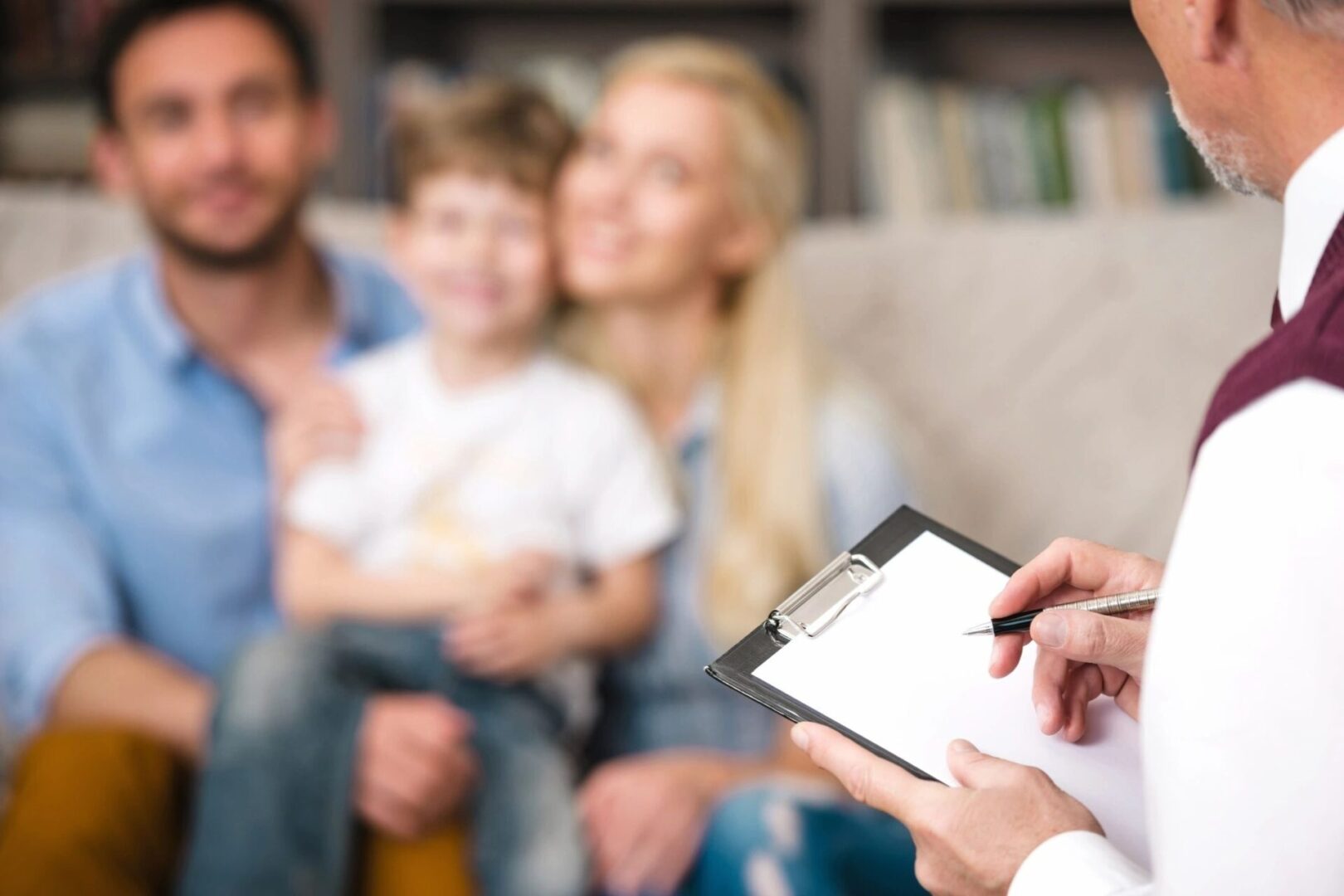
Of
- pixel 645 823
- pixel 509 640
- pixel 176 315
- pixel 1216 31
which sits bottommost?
pixel 645 823

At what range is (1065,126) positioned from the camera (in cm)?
249

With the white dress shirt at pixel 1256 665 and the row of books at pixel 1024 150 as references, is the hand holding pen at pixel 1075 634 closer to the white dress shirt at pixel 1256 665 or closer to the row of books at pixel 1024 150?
the white dress shirt at pixel 1256 665

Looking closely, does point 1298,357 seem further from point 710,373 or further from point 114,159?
point 114,159

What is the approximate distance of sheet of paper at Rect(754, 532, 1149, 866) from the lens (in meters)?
0.77

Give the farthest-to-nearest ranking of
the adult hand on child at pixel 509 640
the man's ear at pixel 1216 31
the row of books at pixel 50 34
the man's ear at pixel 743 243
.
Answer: the row of books at pixel 50 34 → the man's ear at pixel 743 243 → the adult hand on child at pixel 509 640 → the man's ear at pixel 1216 31

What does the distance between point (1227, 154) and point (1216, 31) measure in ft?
0.24

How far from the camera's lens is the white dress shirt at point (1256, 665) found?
0.57 meters

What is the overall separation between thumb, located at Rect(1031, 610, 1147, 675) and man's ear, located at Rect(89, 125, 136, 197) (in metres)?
1.38

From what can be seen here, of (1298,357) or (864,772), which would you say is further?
(864,772)

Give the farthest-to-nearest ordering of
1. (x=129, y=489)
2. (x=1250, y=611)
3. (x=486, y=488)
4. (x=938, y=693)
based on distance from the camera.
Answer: (x=129, y=489) → (x=486, y=488) → (x=938, y=693) → (x=1250, y=611)

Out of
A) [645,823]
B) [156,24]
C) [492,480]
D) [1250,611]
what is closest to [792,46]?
[156,24]

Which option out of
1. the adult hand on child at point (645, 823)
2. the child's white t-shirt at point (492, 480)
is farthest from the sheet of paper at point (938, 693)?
the child's white t-shirt at point (492, 480)

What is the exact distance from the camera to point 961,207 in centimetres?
254

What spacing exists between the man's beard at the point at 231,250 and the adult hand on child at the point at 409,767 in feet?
1.98
